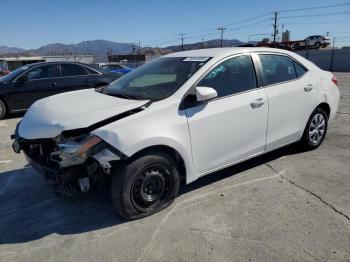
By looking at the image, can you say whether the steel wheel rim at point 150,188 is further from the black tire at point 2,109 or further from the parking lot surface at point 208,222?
the black tire at point 2,109

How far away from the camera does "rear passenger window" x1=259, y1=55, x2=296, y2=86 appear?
4422 millimetres

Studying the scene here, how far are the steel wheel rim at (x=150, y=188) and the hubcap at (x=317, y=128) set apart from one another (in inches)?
107

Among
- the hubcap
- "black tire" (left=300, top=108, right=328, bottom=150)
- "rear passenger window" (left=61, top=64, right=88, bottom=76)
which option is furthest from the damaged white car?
"rear passenger window" (left=61, top=64, right=88, bottom=76)

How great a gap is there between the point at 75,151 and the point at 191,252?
1.35m

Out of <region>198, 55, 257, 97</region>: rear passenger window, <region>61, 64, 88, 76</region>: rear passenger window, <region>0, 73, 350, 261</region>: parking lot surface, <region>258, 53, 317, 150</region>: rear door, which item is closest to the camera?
<region>0, 73, 350, 261</region>: parking lot surface

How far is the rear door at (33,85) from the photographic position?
9180mm

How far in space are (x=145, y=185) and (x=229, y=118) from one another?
1.23m

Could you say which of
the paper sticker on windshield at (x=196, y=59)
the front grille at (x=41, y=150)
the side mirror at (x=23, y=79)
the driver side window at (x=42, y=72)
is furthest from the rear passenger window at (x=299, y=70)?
the side mirror at (x=23, y=79)

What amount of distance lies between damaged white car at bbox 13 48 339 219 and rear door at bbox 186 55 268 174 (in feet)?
0.04

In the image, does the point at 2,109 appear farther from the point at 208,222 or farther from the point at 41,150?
the point at 208,222

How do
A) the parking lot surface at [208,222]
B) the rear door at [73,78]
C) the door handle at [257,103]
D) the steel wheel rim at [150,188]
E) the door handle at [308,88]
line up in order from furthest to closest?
the rear door at [73,78] < the door handle at [308,88] < the door handle at [257,103] < the steel wheel rim at [150,188] < the parking lot surface at [208,222]

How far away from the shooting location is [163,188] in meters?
3.57

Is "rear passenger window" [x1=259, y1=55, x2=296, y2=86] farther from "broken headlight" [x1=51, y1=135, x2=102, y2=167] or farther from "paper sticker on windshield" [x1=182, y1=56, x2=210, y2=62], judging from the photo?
"broken headlight" [x1=51, y1=135, x2=102, y2=167]

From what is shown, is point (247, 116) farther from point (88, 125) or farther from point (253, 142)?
point (88, 125)
